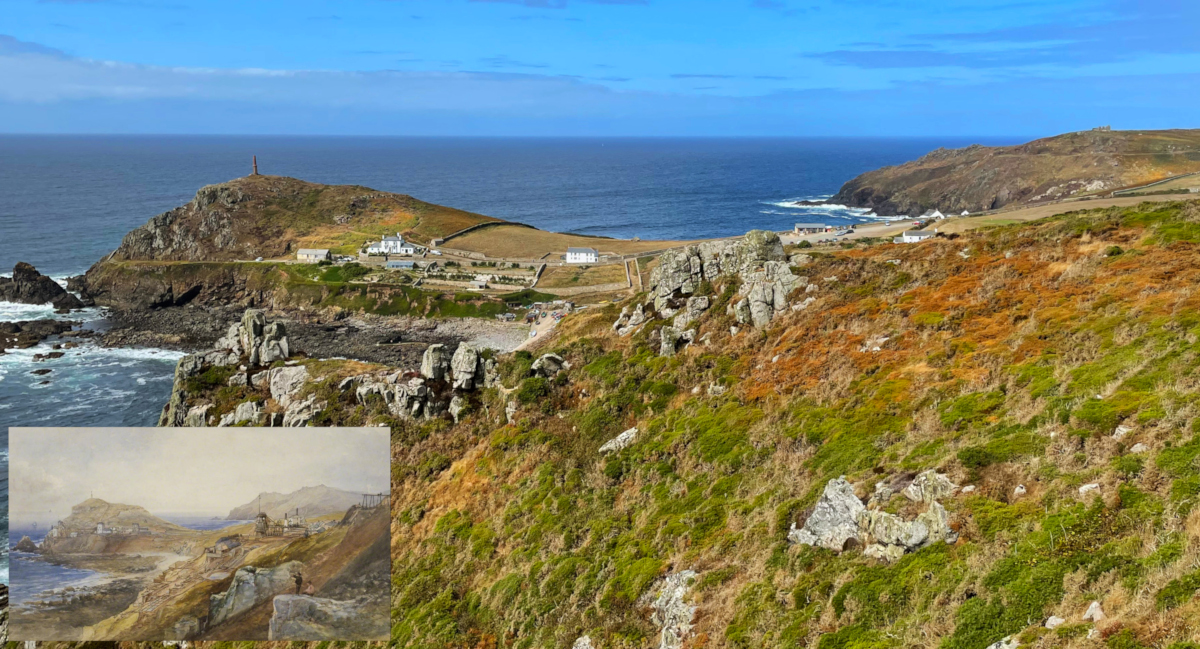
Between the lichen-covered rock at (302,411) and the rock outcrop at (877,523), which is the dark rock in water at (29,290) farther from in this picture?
the rock outcrop at (877,523)

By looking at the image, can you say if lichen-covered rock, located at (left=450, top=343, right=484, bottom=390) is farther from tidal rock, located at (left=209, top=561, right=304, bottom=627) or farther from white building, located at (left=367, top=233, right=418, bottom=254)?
white building, located at (left=367, top=233, right=418, bottom=254)

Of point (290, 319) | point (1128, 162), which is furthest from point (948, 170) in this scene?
point (290, 319)

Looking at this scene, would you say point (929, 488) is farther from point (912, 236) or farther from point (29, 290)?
point (29, 290)

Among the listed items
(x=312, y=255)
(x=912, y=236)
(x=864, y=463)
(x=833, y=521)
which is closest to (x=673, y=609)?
(x=833, y=521)

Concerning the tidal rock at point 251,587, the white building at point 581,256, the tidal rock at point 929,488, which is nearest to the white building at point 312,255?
the white building at point 581,256

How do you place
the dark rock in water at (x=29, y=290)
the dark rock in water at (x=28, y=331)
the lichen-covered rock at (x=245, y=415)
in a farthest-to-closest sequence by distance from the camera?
the dark rock in water at (x=29, y=290)
the dark rock in water at (x=28, y=331)
the lichen-covered rock at (x=245, y=415)

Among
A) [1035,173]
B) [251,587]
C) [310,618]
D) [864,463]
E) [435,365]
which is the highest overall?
[1035,173]
